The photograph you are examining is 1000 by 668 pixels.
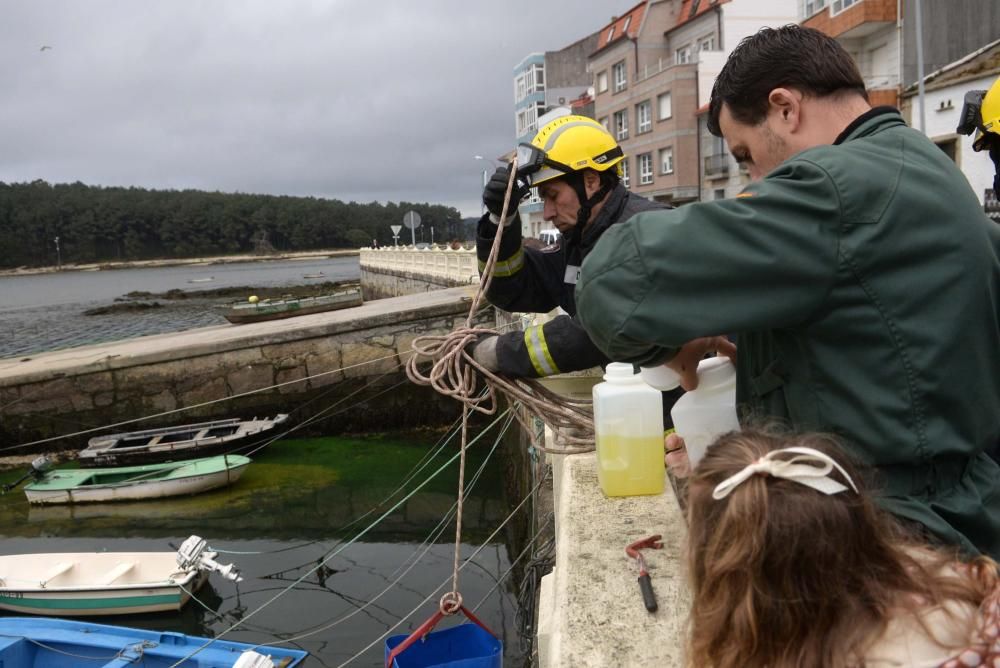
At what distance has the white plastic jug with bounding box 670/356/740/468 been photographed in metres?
2.04

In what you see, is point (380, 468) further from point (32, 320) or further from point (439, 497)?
point (32, 320)

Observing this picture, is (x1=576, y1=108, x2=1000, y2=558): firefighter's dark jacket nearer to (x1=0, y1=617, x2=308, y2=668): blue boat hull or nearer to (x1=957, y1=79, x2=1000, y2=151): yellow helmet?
(x1=957, y1=79, x2=1000, y2=151): yellow helmet

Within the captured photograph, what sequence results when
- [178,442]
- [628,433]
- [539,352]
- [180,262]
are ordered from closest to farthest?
1. [628,433]
2. [539,352]
3. [178,442]
4. [180,262]

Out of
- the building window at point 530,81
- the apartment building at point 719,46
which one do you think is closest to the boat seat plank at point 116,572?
the apartment building at point 719,46

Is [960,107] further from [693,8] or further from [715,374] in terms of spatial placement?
[693,8]

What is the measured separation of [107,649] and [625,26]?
129ft

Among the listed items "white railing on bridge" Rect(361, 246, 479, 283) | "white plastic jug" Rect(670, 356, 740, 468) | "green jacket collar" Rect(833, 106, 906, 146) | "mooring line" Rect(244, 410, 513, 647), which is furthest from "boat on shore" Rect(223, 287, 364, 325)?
"green jacket collar" Rect(833, 106, 906, 146)

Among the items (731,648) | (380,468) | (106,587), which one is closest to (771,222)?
(731,648)

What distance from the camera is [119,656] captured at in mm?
6008

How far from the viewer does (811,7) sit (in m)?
26.7

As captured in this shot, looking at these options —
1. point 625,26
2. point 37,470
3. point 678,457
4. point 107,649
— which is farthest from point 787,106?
point 625,26

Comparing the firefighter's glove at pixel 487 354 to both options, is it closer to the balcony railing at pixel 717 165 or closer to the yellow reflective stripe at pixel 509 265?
the yellow reflective stripe at pixel 509 265

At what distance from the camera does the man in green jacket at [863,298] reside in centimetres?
121

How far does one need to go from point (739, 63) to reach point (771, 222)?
1.92 ft
